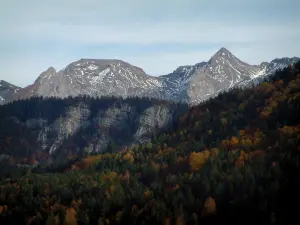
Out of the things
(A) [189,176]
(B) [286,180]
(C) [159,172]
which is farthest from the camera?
(C) [159,172]

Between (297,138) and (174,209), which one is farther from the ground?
(297,138)

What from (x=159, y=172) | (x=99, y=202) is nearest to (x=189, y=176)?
(x=159, y=172)

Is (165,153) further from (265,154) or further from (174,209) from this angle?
(174,209)

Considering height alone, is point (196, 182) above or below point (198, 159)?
below

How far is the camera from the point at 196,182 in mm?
116438

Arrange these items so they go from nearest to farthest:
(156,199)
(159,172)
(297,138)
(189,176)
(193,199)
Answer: (193,199)
(156,199)
(297,138)
(189,176)
(159,172)

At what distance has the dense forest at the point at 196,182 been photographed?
95875 mm

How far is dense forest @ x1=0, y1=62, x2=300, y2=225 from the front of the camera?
95.9 metres

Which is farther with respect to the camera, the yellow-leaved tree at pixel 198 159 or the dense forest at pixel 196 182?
the yellow-leaved tree at pixel 198 159

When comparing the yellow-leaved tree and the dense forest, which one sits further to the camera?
the yellow-leaved tree

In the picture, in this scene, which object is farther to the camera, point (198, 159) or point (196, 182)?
point (198, 159)

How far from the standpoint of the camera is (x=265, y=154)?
403 ft

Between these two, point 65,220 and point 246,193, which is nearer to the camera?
point 246,193

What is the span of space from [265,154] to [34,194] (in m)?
80.2
